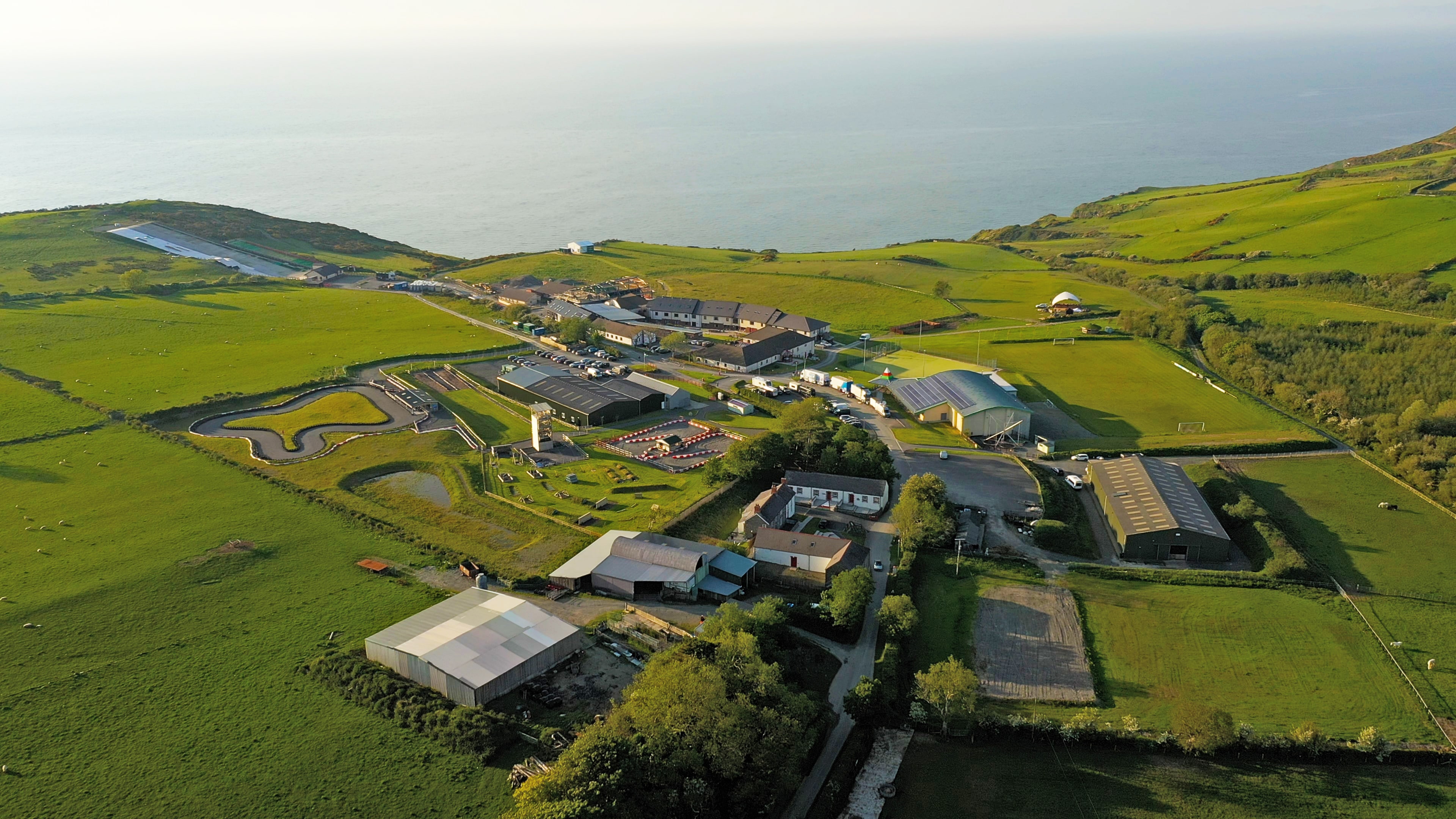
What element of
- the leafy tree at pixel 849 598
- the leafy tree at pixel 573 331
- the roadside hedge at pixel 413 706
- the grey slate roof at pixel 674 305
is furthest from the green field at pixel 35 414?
the leafy tree at pixel 849 598

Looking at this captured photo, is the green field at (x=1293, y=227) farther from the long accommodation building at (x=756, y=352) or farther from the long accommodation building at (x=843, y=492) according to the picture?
the long accommodation building at (x=843, y=492)

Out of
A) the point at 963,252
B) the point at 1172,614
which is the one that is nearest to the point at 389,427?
the point at 1172,614

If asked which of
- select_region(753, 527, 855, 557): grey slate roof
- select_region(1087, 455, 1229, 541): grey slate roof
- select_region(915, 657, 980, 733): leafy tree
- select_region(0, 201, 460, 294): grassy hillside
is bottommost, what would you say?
select_region(915, 657, 980, 733): leafy tree

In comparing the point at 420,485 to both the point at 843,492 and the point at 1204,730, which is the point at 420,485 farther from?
the point at 1204,730

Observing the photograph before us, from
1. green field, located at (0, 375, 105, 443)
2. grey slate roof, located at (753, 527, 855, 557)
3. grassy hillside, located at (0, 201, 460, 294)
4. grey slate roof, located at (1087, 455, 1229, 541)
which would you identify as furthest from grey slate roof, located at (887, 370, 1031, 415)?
grassy hillside, located at (0, 201, 460, 294)

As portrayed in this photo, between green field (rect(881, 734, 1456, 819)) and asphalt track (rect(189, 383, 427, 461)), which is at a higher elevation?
asphalt track (rect(189, 383, 427, 461))

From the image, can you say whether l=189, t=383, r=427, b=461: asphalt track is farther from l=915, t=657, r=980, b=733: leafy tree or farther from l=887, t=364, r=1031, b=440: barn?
l=915, t=657, r=980, b=733: leafy tree

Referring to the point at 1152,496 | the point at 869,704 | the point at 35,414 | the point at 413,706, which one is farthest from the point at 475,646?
the point at 35,414
